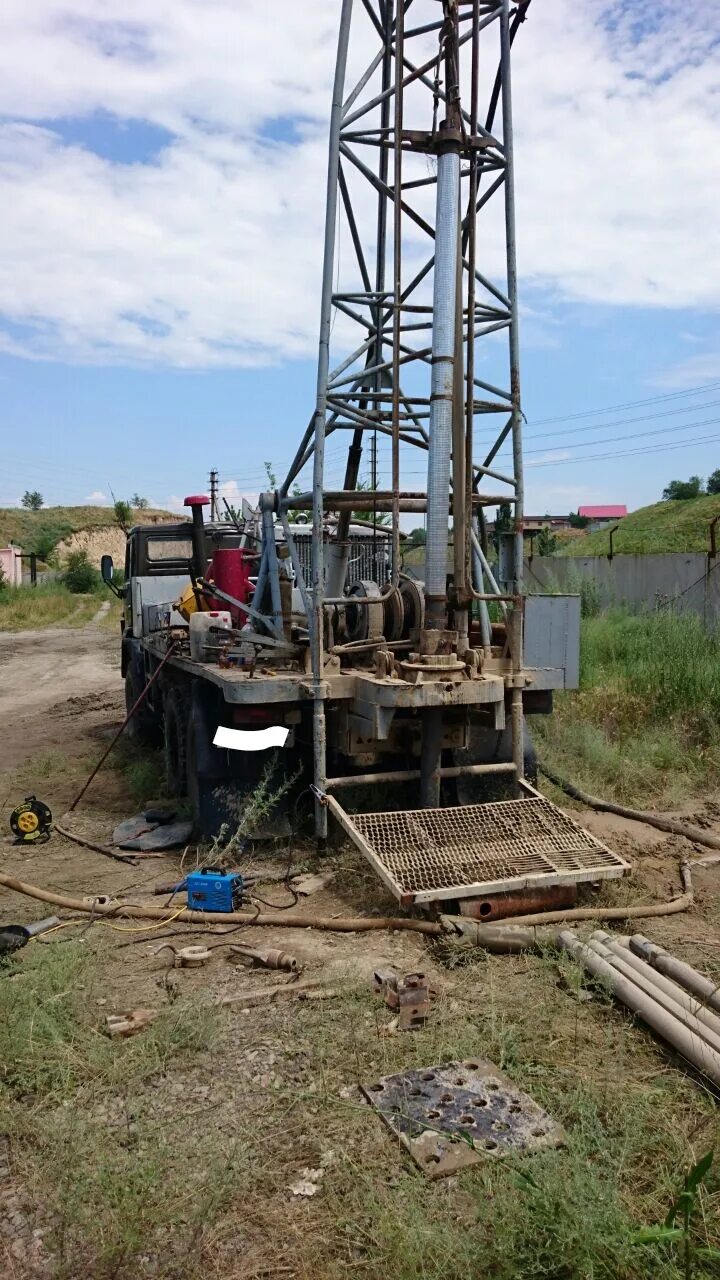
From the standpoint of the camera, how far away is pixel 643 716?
9.07m

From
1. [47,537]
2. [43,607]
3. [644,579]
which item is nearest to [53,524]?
[47,537]

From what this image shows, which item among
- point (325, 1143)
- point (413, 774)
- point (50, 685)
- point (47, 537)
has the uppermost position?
point (47, 537)

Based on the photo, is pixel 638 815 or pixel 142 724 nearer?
pixel 638 815

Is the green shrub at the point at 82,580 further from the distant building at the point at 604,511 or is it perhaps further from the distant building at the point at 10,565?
the distant building at the point at 604,511

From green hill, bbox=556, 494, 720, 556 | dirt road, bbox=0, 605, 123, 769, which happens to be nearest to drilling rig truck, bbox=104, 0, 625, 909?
dirt road, bbox=0, 605, 123, 769

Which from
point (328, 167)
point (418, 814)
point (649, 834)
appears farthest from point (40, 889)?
point (328, 167)

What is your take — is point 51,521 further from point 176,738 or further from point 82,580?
point 176,738

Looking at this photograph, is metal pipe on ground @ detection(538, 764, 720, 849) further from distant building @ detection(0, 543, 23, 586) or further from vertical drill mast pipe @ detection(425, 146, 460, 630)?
distant building @ detection(0, 543, 23, 586)

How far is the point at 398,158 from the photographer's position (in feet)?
19.4

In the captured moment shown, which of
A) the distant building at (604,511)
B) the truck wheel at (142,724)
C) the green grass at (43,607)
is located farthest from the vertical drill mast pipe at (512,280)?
the distant building at (604,511)

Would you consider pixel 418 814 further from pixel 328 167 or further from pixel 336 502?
pixel 328 167

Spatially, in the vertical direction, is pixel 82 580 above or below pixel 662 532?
below

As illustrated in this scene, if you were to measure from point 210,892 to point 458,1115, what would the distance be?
226cm

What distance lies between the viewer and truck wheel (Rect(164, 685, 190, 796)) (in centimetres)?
730
